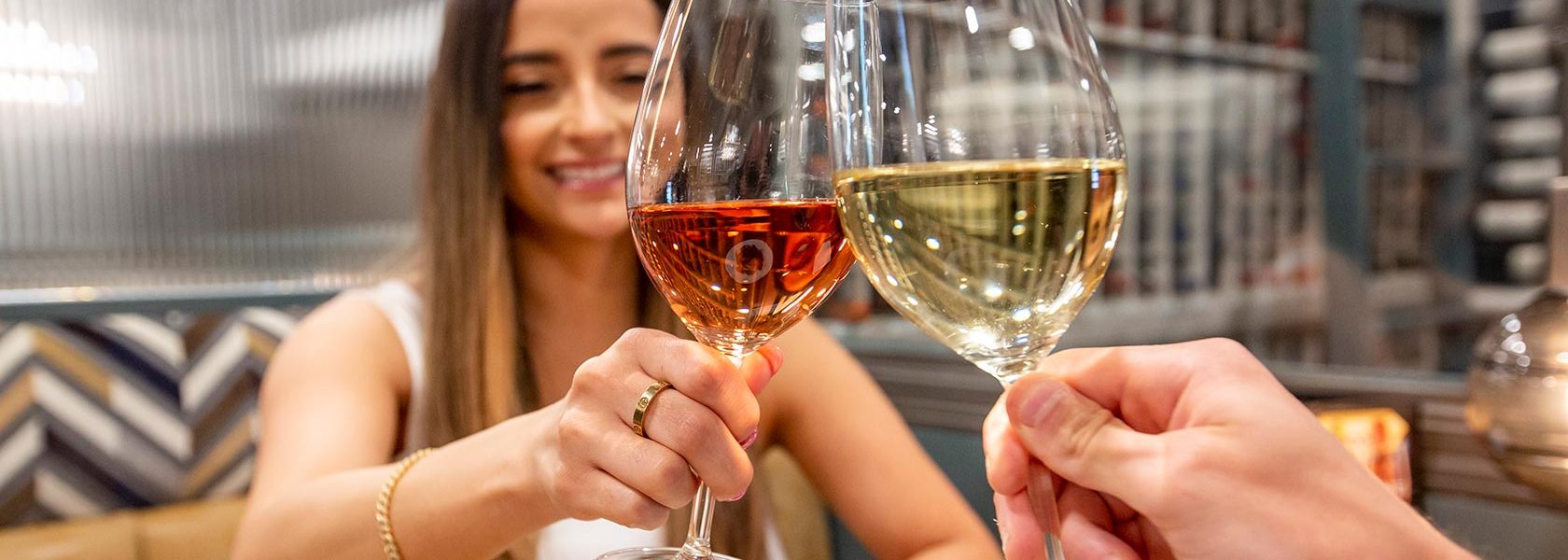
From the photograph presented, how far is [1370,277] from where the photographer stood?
3.77 meters

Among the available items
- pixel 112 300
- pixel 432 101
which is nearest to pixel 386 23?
pixel 112 300

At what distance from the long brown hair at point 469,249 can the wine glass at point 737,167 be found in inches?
23.4

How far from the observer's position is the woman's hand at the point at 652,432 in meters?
0.62

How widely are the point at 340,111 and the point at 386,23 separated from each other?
28 cm

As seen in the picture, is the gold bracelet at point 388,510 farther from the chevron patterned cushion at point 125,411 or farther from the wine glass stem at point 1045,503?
the chevron patterned cushion at point 125,411

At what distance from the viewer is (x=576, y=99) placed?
1.09 meters

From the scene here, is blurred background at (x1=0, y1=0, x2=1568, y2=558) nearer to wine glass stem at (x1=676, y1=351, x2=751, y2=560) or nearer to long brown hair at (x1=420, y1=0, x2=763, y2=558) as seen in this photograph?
long brown hair at (x1=420, y1=0, x2=763, y2=558)

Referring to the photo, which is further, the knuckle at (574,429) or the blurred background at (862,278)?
the blurred background at (862,278)

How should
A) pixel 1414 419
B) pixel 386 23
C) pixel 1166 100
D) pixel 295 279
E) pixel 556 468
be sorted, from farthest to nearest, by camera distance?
pixel 1166 100 → pixel 386 23 → pixel 295 279 → pixel 1414 419 → pixel 556 468

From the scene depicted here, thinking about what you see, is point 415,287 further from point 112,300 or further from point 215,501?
point 112,300

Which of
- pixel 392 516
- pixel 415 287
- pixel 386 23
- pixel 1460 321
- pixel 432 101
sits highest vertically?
pixel 386 23

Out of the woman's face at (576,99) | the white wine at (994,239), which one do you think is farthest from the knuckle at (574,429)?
the woman's face at (576,99)

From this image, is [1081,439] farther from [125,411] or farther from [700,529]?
[125,411]

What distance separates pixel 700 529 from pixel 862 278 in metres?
2.33
